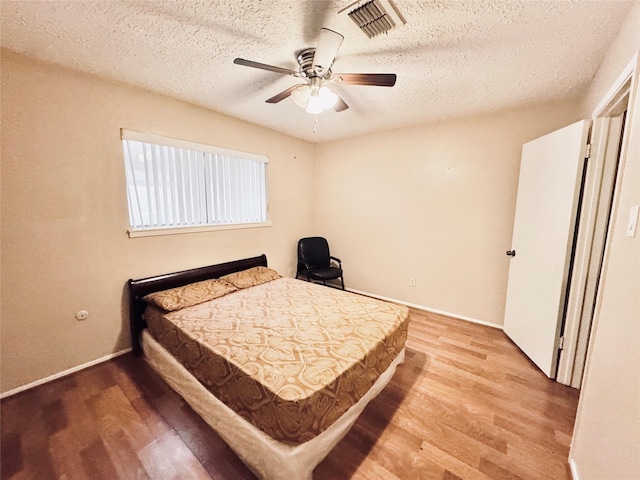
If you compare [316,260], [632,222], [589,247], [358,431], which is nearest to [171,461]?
[358,431]

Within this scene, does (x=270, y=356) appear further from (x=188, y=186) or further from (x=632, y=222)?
(x=188, y=186)

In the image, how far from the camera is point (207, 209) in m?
2.87

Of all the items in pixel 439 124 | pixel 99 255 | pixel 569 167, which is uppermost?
pixel 439 124

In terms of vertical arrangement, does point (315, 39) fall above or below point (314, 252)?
above

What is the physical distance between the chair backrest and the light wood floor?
79.5 inches

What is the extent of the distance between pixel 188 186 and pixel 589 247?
3556 millimetres

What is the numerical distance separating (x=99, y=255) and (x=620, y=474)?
10.8 ft

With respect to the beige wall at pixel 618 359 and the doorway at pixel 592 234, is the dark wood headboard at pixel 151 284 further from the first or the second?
the doorway at pixel 592 234

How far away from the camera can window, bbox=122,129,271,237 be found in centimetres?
232

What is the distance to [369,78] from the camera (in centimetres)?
154

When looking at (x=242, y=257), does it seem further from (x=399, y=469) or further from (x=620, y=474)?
(x=620, y=474)

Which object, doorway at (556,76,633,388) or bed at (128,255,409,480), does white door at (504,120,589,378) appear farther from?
bed at (128,255,409,480)

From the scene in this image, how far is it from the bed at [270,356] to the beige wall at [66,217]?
0.89ft

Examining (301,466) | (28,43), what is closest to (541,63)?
(301,466)
